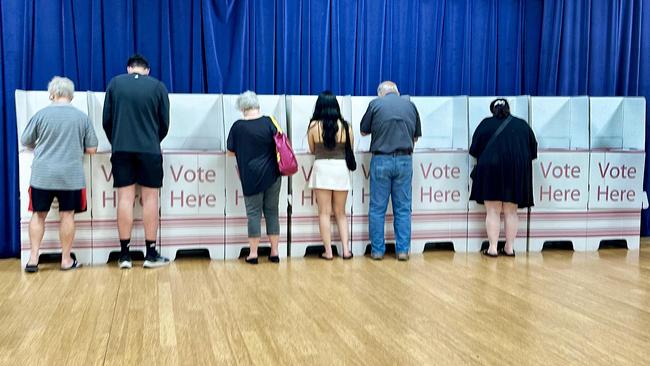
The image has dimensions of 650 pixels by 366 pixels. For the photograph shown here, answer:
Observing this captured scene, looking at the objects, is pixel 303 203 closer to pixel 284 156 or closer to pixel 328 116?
pixel 284 156

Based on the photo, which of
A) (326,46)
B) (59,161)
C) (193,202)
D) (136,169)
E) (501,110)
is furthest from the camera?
(326,46)

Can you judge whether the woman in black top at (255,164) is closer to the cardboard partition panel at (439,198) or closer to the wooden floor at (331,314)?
the wooden floor at (331,314)

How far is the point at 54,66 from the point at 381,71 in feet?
9.70

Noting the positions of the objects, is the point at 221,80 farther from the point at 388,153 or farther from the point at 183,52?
the point at 388,153

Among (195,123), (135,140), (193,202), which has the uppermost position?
(195,123)

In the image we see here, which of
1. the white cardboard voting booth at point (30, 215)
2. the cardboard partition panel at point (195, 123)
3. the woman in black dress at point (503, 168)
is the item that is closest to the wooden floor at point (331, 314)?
the white cardboard voting booth at point (30, 215)

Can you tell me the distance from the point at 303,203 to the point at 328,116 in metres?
0.76

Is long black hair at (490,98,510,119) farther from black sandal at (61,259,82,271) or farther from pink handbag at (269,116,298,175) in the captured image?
black sandal at (61,259,82,271)

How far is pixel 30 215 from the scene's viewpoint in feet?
14.3

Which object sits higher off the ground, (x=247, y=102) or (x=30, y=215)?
(x=247, y=102)

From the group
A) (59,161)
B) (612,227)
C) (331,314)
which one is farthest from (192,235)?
(612,227)

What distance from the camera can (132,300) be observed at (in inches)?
132

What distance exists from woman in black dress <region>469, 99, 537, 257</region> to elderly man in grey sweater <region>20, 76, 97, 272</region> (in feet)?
9.63

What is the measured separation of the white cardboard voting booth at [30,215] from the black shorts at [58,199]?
22 cm
